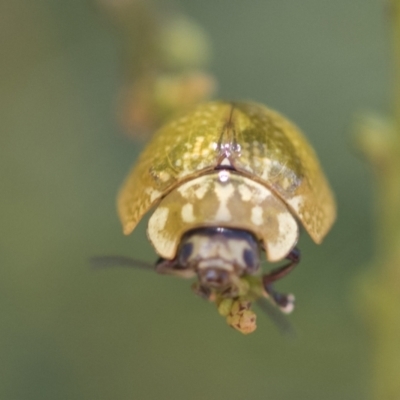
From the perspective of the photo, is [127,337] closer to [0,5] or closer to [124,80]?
[124,80]

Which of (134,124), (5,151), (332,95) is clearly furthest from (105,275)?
(332,95)

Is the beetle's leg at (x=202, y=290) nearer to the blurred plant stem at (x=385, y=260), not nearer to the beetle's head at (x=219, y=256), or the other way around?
the beetle's head at (x=219, y=256)

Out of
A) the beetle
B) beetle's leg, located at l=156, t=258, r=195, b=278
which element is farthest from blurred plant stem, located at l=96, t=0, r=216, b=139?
beetle's leg, located at l=156, t=258, r=195, b=278

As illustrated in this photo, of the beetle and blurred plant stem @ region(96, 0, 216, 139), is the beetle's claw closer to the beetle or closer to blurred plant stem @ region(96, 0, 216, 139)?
the beetle


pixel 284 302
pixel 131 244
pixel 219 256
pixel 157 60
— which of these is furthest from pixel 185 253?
pixel 131 244

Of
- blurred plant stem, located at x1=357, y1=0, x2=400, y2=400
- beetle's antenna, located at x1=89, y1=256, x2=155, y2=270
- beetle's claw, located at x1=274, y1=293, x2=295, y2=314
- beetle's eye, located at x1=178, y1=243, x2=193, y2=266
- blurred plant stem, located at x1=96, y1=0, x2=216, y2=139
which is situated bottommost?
beetle's eye, located at x1=178, y1=243, x2=193, y2=266

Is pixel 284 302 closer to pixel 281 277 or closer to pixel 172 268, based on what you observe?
pixel 281 277
